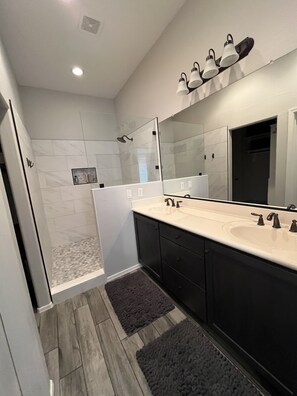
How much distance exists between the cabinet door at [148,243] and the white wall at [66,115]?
6.94 ft

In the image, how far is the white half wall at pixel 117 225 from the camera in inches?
76.4

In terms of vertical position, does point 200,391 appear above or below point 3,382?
below

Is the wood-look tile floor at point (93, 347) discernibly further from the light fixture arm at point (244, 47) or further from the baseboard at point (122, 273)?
the light fixture arm at point (244, 47)

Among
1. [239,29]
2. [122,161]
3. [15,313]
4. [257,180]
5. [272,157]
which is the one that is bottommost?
[15,313]

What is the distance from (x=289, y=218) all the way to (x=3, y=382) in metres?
1.73

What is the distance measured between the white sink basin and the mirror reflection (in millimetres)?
249

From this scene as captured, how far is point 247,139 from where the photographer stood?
1.35 meters

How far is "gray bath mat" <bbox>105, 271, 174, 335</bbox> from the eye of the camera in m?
1.44

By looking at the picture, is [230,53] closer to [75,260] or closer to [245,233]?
[245,233]

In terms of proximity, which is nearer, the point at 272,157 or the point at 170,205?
the point at 272,157

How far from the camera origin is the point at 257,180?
4.35 ft

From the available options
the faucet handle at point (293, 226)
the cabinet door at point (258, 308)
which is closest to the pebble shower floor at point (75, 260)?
the cabinet door at point (258, 308)

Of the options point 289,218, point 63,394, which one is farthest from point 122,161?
point 63,394

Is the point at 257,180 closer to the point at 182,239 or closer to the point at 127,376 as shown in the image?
the point at 182,239
